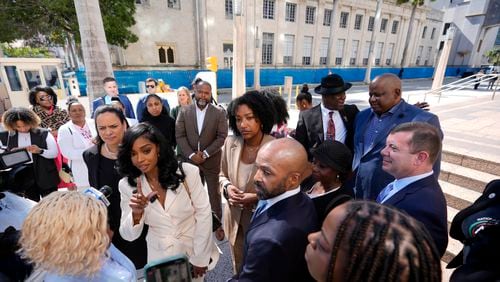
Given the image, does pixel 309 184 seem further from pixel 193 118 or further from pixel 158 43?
pixel 158 43

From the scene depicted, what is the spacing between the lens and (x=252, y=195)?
2.03m

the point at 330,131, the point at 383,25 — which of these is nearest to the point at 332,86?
the point at 330,131

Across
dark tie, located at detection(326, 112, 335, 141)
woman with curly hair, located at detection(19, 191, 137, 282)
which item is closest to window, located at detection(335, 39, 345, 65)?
dark tie, located at detection(326, 112, 335, 141)

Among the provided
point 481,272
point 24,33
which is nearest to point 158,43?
point 24,33

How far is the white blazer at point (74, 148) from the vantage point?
125 inches

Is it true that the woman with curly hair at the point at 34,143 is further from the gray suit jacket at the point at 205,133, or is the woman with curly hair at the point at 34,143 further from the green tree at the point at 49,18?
the green tree at the point at 49,18

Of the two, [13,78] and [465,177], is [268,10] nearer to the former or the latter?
[13,78]

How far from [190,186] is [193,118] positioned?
70.9 inches

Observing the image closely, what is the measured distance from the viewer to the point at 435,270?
2.49 feet

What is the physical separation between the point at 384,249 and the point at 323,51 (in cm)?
3191

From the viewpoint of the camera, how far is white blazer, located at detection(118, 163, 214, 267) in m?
1.84

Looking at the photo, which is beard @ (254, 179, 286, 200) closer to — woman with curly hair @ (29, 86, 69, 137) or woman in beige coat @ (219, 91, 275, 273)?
woman in beige coat @ (219, 91, 275, 273)

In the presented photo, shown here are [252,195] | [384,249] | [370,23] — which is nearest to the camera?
[384,249]

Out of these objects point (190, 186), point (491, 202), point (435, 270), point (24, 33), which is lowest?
point (190, 186)
